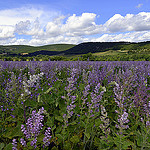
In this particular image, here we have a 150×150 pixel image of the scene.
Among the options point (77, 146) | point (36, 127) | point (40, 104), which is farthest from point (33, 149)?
point (40, 104)

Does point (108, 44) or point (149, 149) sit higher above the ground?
point (108, 44)

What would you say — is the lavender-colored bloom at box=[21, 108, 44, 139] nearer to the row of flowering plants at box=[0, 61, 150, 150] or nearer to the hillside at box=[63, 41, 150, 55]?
the row of flowering plants at box=[0, 61, 150, 150]

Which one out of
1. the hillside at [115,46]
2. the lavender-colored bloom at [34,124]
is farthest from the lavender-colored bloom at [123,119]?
the hillside at [115,46]

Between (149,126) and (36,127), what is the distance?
4.59ft

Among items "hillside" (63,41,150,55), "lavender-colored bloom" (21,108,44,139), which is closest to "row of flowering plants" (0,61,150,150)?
"lavender-colored bloom" (21,108,44,139)

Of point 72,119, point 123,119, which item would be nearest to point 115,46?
point 72,119

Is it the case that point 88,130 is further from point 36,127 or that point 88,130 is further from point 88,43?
point 88,43

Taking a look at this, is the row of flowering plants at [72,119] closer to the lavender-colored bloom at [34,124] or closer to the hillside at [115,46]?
the lavender-colored bloom at [34,124]

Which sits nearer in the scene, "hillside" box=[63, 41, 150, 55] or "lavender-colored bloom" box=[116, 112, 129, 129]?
"lavender-colored bloom" box=[116, 112, 129, 129]

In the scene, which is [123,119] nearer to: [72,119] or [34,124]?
[34,124]

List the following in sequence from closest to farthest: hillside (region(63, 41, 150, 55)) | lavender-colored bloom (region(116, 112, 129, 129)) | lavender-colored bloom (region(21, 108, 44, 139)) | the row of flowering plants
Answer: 1. lavender-colored bloom (region(116, 112, 129, 129))
2. lavender-colored bloom (region(21, 108, 44, 139))
3. the row of flowering plants
4. hillside (region(63, 41, 150, 55))

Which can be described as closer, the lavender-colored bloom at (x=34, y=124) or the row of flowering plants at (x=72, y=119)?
the lavender-colored bloom at (x=34, y=124)

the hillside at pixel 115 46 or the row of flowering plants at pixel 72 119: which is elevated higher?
the hillside at pixel 115 46

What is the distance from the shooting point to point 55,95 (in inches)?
109
